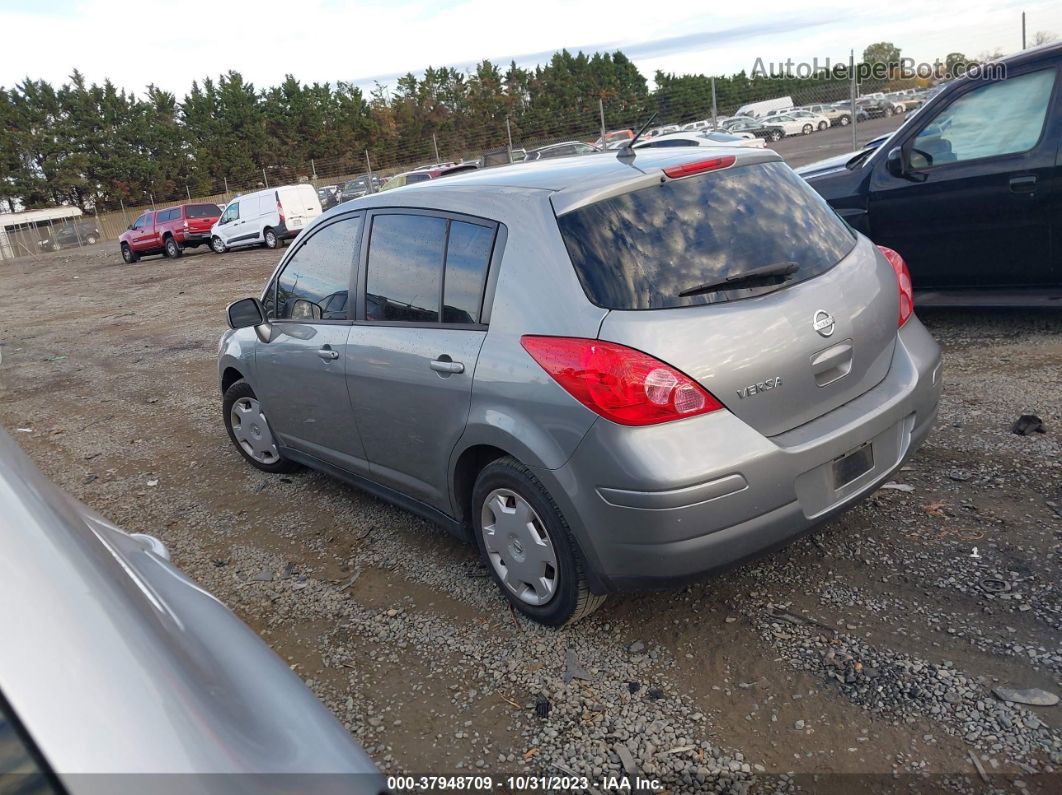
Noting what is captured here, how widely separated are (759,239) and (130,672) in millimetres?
2747

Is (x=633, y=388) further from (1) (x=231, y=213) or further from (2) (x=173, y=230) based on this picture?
(2) (x=173, y=230)

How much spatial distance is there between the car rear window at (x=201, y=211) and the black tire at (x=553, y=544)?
27493 mm

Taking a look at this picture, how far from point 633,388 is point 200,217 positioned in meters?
28.2

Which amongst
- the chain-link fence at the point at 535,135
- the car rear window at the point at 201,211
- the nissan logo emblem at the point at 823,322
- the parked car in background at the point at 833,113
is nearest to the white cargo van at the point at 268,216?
the car rear window at the point at 201,211

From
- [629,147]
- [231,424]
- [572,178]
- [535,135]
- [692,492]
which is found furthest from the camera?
[535,135]

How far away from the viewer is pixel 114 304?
17500mm

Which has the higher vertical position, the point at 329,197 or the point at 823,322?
the point at 823,322

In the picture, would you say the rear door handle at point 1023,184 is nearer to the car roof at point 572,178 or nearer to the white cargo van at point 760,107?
the car roof at point 572,178

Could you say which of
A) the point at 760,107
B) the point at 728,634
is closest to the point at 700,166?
the point at 728,634

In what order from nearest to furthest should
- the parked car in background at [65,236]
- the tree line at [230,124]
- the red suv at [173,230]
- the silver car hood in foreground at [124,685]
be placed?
the silver car hood in foreground at [124,685], the red suv at [173,230], the parked car in background at [65,236], the tree line at [230,124]

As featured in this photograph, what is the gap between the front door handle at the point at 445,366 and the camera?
11.2 feet

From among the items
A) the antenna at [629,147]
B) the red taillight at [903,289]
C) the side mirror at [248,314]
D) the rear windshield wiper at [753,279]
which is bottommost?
the red taillight at [903,289]

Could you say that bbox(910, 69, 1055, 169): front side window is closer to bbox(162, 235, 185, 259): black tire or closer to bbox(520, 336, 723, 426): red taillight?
bbox(520, 336, 723, 426): red taillight

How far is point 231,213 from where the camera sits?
25.7 meters
